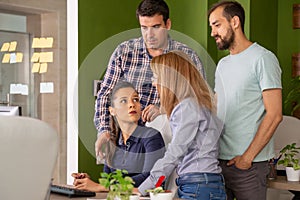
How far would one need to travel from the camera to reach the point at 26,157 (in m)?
1.57

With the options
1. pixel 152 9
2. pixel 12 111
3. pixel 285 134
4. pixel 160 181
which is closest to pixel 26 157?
pixel 160 181

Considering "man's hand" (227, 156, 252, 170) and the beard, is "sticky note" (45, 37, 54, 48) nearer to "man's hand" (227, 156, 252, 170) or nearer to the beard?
the beard

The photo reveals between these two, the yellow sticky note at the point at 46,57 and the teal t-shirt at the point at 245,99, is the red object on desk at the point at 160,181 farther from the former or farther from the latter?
the yellow sticky note at the point at 46,57

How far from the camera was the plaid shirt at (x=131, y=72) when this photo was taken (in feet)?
7.68

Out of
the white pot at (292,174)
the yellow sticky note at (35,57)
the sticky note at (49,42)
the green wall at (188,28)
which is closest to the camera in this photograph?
the white pot at (292,174)

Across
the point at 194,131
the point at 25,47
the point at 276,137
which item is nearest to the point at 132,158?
the point at 194,131

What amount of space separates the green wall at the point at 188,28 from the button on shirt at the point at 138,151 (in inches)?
66.8

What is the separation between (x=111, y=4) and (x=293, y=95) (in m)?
1.73

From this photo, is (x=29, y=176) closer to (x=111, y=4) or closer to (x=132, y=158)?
(x=132, y=158)

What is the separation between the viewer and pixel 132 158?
7.95 ft

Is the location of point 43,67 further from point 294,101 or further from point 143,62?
point 143,62

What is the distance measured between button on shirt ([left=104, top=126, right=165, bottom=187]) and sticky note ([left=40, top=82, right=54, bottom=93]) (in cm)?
261

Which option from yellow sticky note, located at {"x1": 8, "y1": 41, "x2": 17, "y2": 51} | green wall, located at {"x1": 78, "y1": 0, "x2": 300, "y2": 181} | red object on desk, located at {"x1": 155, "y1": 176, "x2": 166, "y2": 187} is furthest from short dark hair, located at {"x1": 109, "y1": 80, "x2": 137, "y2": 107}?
yellow sticky note, located at {"x1": 8, "y1": 41, "x2": 17, "y2": 51}

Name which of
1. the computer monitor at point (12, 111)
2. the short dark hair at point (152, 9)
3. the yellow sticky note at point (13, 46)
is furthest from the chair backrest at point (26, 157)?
the yellow sticky note at point (13, 46)
